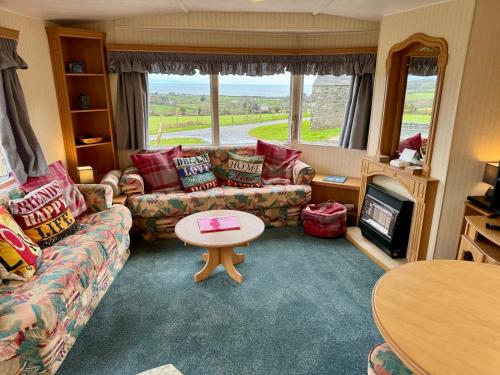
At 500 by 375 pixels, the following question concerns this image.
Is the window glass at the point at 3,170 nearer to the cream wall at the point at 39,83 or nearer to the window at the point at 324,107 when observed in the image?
the cream wall at the point at 39,83

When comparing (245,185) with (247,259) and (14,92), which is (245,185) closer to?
(247,259)

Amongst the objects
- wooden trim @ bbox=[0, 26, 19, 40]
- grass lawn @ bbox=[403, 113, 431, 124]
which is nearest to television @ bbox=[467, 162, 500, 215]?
grass lawn @ bbox=[403, 113, 431, 124]

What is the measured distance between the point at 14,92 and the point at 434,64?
3367mm

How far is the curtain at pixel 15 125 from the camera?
2568 millimetres

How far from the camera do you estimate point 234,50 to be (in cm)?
405

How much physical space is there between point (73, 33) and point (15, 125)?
132 centimetres

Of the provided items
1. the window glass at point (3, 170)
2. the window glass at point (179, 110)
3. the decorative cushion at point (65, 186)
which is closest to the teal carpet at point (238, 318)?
the decorative cushion at point (65, 186)

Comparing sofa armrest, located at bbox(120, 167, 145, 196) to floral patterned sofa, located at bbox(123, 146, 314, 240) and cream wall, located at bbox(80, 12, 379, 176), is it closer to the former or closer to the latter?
floral patterned sofa, located at bbox(123, 146, 314, 240)

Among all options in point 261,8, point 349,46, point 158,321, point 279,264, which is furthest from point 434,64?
point 158,321

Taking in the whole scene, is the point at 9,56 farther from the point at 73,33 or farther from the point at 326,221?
the point at 326,221

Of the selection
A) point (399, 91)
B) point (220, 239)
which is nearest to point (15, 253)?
point (220, 239)

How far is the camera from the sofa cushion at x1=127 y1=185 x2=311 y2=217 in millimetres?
3418

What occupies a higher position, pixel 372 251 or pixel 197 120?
pixel 197 120

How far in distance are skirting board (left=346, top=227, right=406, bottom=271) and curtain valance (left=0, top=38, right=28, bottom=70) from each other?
11.1ft
